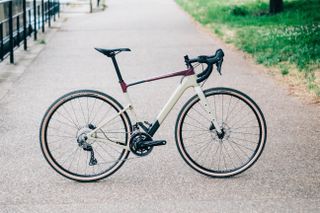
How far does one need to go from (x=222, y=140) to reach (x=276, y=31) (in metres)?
11.6

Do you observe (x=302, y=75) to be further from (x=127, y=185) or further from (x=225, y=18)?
(x=225, y=18)

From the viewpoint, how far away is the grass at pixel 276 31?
12.1 metres

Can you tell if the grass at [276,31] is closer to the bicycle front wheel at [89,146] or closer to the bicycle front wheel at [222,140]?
the bicycle front wheel at [222,140]

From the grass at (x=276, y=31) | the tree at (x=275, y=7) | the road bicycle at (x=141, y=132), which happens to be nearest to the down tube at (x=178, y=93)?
the road bicycle at (x=141, y=132)

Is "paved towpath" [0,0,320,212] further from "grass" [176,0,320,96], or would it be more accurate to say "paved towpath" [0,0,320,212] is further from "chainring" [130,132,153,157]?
"grass" [176,0,320,96]

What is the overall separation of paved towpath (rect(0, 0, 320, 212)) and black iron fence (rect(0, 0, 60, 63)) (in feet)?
2.17

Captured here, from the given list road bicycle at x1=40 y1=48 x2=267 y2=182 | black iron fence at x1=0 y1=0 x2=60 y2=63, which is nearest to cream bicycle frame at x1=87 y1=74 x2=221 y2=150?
road bicycle at x1=40 y1=48 x2=267 y2=182

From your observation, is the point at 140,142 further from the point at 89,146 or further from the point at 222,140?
the point at 222,140

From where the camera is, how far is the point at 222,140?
5914mm

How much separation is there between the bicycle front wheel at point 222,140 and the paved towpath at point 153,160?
0.50 feet

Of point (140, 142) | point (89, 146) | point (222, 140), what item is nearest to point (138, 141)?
point (140, 142)

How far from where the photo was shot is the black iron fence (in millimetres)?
11530

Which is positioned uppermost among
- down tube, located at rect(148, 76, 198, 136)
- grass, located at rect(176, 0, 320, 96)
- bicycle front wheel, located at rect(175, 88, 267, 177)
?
down tube, located at rect(148, 76, 198, 136)

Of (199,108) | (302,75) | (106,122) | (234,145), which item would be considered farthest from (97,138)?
(302,75)
